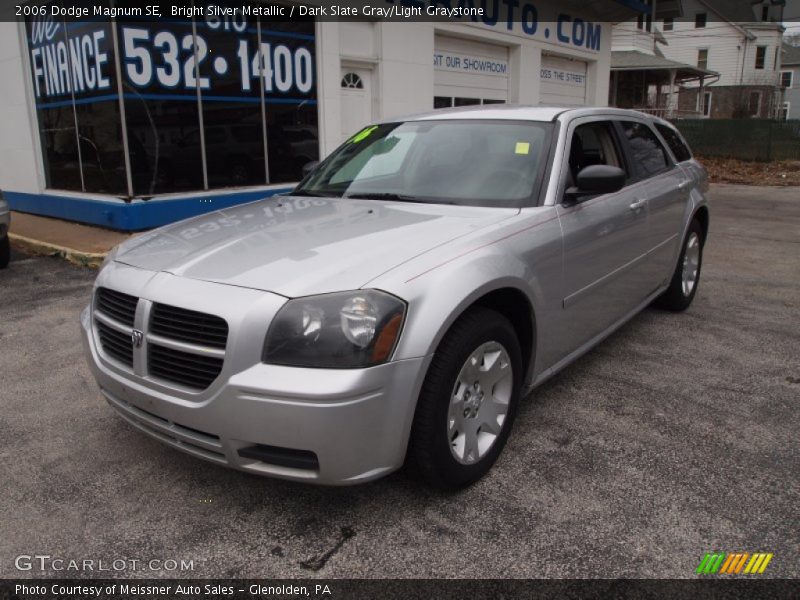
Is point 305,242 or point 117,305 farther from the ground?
point 305,242

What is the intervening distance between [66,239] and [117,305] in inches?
263

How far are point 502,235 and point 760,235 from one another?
8.15 m

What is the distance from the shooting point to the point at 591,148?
4.05 metres

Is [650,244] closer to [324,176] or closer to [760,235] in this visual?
[324,176]

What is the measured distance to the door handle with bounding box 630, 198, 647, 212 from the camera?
13.7 feet

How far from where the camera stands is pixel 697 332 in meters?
5.11

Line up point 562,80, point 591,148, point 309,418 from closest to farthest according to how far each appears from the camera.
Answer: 1. point 309,418
2. point 591,148
3. point 562,80

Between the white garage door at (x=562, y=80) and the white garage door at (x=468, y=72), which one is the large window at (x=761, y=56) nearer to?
the white garage door at (x=562, y=80)

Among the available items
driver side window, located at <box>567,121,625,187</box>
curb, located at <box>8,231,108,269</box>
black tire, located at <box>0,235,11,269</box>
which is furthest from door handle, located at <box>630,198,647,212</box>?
black tire, located at <box>0,235,11,269</box>

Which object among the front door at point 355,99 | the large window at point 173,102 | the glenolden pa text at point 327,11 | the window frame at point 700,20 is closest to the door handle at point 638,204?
the large window at point 173,102

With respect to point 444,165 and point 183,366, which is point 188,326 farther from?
point 444,165

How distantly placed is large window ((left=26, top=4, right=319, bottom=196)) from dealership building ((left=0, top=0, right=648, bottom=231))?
0.02 m

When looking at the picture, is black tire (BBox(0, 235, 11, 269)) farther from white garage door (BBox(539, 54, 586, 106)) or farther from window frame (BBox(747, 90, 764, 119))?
window frame (BBox(747, 90, 764, 119))

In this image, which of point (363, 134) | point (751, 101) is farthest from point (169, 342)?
point (751, 101)
